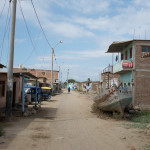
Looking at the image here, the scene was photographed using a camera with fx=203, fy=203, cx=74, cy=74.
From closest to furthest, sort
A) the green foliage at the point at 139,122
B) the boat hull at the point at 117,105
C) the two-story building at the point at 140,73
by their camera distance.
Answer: the green foliage at the point at 139,122 < the boat hull at the point at 117,105 < the two-story building at the point at 140,73

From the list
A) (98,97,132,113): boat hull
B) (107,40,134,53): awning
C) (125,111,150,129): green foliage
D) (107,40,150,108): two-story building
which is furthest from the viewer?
(107,40,134,53): awning

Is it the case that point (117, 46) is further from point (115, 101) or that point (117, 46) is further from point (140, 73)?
point (115, 101)

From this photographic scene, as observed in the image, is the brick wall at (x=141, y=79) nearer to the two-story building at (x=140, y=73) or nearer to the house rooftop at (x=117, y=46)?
the two-story building at (x=140, y=73)

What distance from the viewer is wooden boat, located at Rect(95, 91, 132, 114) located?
13.6 m

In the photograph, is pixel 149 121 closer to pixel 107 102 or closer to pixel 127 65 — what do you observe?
pixel 107 102

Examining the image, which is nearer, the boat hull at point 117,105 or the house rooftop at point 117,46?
the boat hull at point 117,105

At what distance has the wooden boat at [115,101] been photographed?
13555 mm

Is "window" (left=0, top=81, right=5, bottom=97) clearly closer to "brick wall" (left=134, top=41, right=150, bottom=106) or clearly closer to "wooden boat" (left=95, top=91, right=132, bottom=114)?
"wooden boat" (left=95, top=91, right=132, bottom=114)

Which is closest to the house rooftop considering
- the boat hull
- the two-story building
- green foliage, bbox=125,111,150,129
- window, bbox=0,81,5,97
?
the two-story building

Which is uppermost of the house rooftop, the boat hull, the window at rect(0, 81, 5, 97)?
the house rooftop

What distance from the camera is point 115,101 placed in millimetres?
13555

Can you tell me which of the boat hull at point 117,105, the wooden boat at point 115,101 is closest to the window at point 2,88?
the wooden boat at point 115,101

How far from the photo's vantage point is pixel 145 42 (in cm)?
2036

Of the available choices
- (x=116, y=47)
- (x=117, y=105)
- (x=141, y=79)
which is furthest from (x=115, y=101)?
(x=116, y=47)
